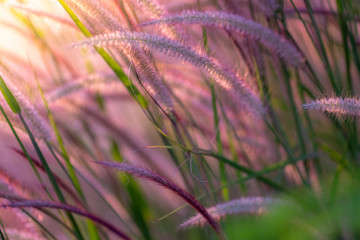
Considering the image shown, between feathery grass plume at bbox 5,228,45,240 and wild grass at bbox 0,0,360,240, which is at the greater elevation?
wild grass at bbox 0,0,360,240

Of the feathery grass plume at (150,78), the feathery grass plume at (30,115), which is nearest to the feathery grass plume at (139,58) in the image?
the feathery grass plume at (150,78)

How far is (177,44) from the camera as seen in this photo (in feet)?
1.50

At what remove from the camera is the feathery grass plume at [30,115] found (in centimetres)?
55

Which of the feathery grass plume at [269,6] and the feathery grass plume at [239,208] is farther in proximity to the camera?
the feathery grass plume at [269,6]

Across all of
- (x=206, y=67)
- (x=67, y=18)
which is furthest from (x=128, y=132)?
(x=206, y=67)

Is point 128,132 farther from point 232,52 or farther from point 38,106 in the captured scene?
point 232,52

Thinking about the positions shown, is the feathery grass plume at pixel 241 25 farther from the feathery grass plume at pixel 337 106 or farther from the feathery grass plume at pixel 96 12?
the feathery grass plume at pixel 337 106

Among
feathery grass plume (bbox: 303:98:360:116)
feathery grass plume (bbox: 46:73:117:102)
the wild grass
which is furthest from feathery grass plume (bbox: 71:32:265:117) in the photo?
feathery grass plume (bbox: 46:73:117:102)

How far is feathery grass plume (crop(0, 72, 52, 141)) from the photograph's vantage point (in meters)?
0.55

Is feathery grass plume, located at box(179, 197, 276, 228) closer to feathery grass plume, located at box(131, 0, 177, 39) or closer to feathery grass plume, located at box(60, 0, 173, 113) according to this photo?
feathery grass plume, located at box(60, 0, 173, 113)

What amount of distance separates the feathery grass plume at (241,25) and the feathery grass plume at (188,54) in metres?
0.04

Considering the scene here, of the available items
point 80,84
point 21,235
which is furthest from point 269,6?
point 21,235

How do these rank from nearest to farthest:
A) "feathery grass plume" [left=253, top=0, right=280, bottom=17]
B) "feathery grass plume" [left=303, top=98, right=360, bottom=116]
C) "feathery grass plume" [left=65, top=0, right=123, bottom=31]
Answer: "feathery grass plume" [left=303, top=98, right=360, bottom=116], "feathery grass plume" [left=65, top=0, right=123, bottom=31], "feathery grass plume" [left=253, top=0, right=280, bottom=17]

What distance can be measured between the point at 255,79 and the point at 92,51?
282 mm
